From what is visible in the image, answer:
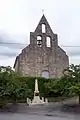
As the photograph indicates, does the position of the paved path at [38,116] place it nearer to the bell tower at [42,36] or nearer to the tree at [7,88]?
the tree at [7,88]

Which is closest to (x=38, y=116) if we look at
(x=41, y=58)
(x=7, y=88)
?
(x=7, y=88)

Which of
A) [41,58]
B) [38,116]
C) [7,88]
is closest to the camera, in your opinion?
[38,116]

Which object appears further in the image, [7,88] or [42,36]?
[42,36]

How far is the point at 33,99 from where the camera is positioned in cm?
2516

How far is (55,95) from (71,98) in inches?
191

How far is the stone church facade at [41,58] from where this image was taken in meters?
38.0

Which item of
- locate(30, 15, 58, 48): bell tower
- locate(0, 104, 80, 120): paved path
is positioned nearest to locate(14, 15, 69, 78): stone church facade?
locate(30, 15, 58, 48): bell tower

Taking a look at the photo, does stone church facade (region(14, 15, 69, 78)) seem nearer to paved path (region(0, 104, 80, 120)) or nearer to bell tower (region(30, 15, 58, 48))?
bell tower (region(30, 15, 58, 48))

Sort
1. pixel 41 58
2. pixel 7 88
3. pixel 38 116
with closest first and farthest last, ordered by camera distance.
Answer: pixel 38 116 < pixel 7 88 < pixel 41 58

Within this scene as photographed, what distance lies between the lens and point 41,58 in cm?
3853

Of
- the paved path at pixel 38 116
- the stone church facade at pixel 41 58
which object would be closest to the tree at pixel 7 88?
the paved path at pixel 38 116

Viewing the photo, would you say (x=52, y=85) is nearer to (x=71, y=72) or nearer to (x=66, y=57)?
(x=71, y=72)

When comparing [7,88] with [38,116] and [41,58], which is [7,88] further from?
[41,58]

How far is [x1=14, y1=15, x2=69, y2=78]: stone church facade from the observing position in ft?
125
